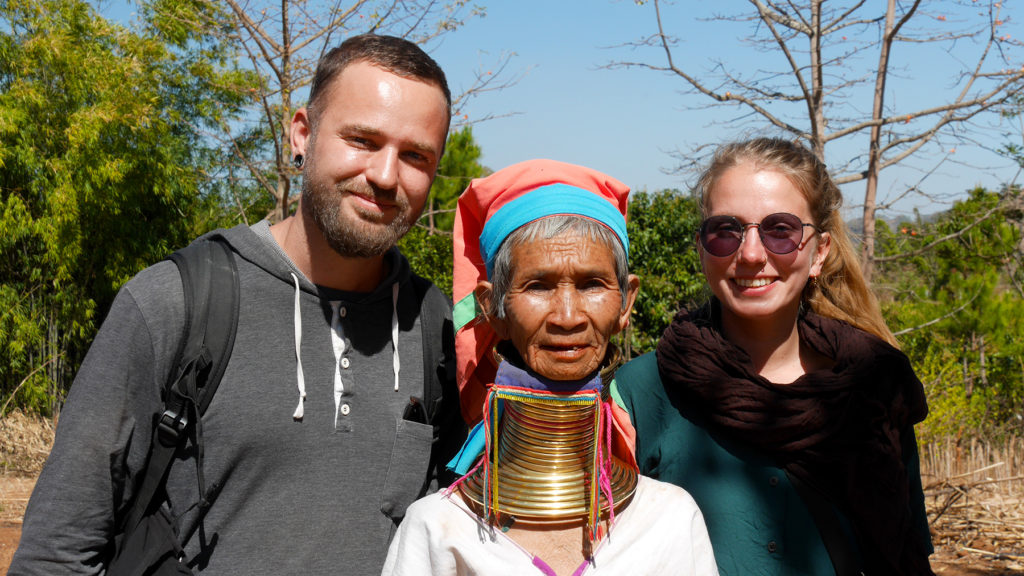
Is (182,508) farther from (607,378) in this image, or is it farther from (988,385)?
(988,385)

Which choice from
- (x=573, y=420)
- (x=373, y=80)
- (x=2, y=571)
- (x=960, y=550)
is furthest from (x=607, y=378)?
(x=2, y=571)

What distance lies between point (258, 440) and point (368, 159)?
2.70ft

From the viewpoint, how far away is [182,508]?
1.94 meters

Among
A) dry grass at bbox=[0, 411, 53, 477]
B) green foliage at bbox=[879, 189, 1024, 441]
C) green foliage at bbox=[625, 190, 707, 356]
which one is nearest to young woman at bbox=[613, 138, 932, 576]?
green foliage at bbox=[625, 190, 707, 356]

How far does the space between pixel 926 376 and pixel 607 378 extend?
266 inches

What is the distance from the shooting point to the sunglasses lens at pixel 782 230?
2.24m

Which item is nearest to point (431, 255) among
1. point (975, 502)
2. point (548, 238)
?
point (975, 502)

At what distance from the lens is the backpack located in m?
1.89

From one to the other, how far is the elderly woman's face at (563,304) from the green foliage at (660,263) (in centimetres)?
621

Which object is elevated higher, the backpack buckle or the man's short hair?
the man's short hair

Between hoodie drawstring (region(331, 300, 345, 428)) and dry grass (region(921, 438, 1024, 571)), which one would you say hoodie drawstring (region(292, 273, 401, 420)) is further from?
dry grass (region(921, 438, 1024, 571))

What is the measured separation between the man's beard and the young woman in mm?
857

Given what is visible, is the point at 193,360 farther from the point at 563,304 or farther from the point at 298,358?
the point at 563,304

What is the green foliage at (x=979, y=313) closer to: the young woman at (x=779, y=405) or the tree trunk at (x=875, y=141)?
the tree trunk at (x=875, y=141)
